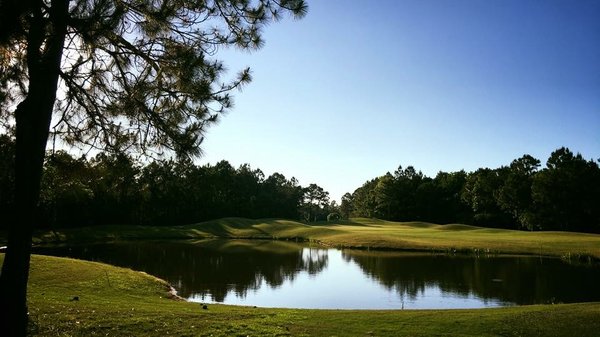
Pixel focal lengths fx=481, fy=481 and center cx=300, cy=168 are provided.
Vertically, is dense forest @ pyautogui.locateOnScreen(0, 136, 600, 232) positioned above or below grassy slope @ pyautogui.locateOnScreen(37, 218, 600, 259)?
above

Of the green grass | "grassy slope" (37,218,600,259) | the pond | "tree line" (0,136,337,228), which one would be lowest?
the pond

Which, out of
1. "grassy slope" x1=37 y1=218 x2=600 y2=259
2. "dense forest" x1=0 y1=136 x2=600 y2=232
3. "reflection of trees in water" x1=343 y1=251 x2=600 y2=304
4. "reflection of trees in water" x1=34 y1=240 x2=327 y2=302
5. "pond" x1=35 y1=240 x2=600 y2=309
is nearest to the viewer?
"pond" x1=35 y1=240 x2=600 y2=309

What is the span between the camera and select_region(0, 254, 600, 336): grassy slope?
1322 centimetres

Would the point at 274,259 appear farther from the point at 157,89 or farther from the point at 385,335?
the point at 157,89

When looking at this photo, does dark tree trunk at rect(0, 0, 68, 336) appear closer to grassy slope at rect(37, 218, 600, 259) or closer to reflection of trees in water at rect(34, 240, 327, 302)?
reflection of trees in water at rect(34, 240, 327, 302)

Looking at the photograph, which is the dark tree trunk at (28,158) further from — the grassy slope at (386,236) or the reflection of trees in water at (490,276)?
the grassy slope at (386,236)

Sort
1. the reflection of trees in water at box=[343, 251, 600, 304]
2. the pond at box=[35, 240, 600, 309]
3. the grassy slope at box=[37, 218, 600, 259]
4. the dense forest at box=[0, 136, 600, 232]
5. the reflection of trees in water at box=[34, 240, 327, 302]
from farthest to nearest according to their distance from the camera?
the dense forest at box=[0, 136, 600, 232] → the grassy slope at box=[37, 218, 600, 259] → the reflection of trees in water at box=[34, 240, 327, 302] → the reflection of trees in water at box=[343, 251, 600, 304] → the pond at box=[35, 240, 600, 309]

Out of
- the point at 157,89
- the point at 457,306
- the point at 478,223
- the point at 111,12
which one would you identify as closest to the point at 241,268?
the point at 457,306

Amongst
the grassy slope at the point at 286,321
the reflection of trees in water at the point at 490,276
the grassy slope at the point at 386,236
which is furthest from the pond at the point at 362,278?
the grassy slope at the point at 286,321

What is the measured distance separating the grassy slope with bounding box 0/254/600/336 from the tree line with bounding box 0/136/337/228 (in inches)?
142

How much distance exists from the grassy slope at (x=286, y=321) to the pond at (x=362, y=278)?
7789 millimetres

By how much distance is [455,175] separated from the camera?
113 m

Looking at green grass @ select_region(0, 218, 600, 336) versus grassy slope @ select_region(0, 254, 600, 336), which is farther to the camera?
green grass @ select_region(0, 218, 600, 336)

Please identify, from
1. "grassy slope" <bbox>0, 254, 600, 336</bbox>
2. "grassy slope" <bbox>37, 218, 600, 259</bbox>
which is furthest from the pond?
"grassy slope" <bbox>0, 254, 600, 336</bbox>
